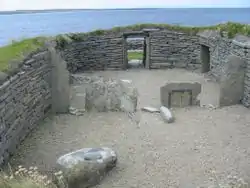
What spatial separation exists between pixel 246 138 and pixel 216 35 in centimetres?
846

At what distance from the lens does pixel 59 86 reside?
11.9 meters

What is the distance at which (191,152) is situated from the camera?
893 centimetres

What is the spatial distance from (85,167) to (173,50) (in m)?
14.1

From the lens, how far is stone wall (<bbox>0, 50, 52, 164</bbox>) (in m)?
8.10

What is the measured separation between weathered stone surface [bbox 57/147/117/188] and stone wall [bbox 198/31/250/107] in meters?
6.30

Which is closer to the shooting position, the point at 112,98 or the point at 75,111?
the point at 75,111

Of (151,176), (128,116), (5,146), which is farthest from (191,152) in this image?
(5,146)

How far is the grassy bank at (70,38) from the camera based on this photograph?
A: 9.77 m

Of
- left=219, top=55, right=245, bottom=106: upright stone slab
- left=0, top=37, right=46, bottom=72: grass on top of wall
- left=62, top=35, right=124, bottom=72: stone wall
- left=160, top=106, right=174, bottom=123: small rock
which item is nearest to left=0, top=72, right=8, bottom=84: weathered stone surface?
left=0, top=37, right=46, bottom=72: grass on top of wall

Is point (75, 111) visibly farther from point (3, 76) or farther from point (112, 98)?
point (3, 76)

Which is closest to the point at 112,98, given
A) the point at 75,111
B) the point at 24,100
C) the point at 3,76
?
the point at 75,111

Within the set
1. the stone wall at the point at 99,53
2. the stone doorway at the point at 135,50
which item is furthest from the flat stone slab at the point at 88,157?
the stone doorway at the point at 135,50

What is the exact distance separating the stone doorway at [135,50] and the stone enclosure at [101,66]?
69mm

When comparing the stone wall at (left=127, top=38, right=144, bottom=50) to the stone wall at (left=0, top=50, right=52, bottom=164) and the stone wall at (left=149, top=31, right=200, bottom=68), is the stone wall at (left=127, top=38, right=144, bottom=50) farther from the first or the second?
the stone wall at (left=0, top=50, right=52, bottom=164)
